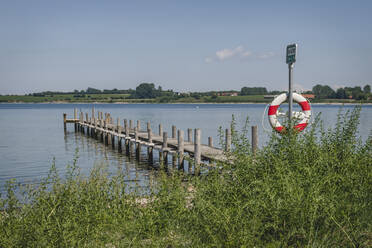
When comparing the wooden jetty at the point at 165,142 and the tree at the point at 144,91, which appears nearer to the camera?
the wooden jetty at the point at 165,142

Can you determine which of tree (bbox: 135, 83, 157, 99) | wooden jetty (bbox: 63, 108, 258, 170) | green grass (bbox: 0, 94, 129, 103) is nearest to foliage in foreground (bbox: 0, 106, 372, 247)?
wooden jetty (bbox: 63, 108, 258, 170)

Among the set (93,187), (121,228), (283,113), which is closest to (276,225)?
(121,228)

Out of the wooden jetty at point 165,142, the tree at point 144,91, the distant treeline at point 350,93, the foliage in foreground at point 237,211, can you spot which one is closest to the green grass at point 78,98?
the tree at point 144,91

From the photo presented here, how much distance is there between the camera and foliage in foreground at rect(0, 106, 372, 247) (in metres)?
4.22

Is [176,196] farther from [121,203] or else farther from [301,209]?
[301,209]

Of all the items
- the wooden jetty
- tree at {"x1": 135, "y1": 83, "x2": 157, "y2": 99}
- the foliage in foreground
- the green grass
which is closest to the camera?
the foliage in foreground

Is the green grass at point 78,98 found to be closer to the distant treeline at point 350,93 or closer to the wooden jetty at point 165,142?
the distant treeline at point 350,93

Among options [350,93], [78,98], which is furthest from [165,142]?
[78,98]

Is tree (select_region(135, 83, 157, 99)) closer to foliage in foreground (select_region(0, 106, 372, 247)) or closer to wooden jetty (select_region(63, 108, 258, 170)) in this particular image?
wooden jetty (select_region(63, 108, 258, 170))

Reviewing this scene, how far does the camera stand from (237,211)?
4.41 meters

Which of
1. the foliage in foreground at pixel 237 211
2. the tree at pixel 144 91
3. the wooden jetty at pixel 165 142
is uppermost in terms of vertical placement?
the tree at pixel 144 91

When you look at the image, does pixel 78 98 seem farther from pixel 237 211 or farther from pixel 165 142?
pixel 237 211

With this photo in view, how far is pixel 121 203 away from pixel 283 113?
12.3ft

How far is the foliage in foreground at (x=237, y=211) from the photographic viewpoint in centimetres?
422
